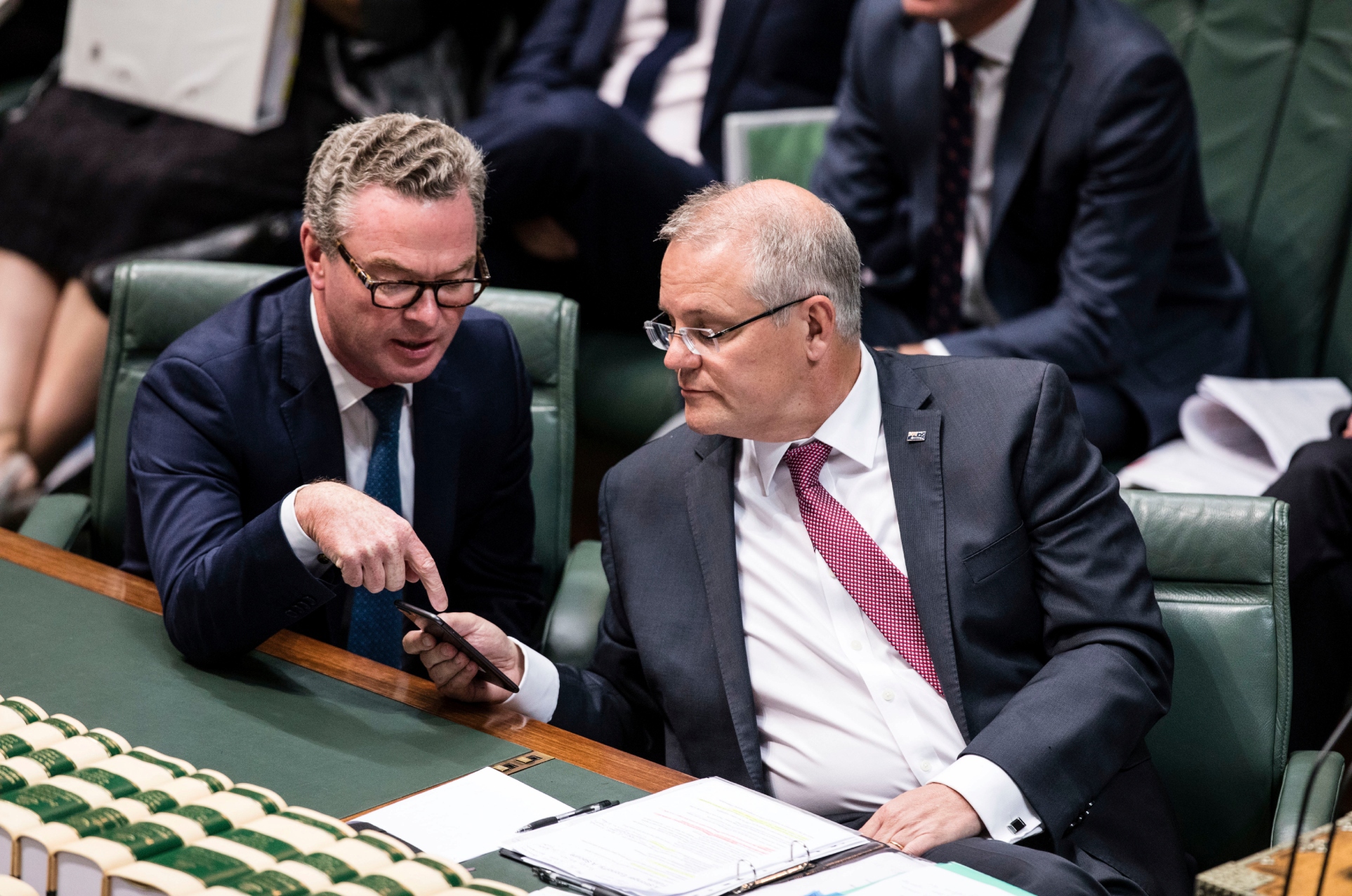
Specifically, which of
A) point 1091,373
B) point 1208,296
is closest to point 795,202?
point 1091,373

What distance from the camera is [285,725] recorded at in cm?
147

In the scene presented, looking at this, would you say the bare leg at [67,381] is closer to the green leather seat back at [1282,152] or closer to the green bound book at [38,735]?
the green bound book at [38,735]

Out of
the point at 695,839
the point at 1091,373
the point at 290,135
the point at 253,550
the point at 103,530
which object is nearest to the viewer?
the point at 695,839

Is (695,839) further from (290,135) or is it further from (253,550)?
(290,135)

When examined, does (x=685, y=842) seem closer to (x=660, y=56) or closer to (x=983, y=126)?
(x=983, y=126)

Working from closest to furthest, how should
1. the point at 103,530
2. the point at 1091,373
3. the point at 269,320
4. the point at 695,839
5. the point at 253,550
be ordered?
the point at 695,839, the point at 253,550, the point at 269,320, the point at 103,530, the point at 1091,373

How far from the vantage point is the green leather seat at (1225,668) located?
1688 millimetres

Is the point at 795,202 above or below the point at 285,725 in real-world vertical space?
above

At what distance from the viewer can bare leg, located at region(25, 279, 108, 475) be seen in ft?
11.7

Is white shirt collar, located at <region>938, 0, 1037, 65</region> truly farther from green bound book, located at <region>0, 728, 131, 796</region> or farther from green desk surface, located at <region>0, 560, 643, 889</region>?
green bound book, located at <region>0, 728, 131, 796</region>

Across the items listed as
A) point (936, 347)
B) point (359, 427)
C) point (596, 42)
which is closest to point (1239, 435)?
point (936, 347)

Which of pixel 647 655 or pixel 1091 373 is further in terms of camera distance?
pixel 1091 373

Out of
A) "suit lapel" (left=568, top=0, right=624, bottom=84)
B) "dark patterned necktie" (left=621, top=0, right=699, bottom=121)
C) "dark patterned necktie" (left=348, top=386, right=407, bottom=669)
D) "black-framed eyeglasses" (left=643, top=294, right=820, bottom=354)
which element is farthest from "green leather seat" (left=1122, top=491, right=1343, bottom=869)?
"suit lapel" (left=568, top=0, right=624, bottom=84)

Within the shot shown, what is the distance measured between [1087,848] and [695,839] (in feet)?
1.78
